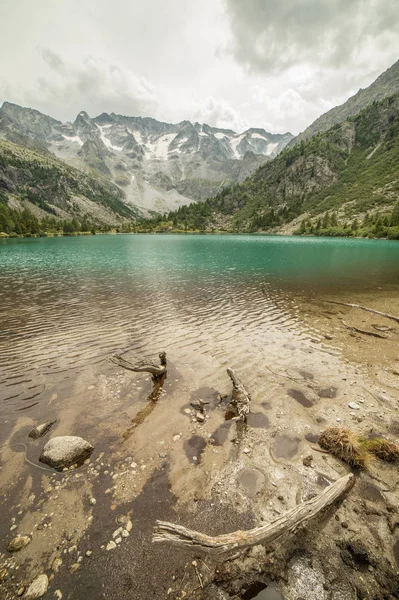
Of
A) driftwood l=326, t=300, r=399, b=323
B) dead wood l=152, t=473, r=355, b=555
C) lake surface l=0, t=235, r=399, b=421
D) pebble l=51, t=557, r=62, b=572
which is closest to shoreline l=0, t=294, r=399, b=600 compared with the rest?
pebble l=51, t=557, r=62, b=572

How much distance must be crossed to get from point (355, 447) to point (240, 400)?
4865mm

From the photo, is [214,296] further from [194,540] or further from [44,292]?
[194,540]

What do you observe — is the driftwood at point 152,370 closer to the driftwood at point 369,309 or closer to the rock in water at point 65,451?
the rock in water at point 65,451

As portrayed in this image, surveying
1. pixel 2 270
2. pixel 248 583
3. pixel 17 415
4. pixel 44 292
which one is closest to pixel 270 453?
pixel 248 583

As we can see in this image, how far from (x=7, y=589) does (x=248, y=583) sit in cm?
539

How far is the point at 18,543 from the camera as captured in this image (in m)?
6.61

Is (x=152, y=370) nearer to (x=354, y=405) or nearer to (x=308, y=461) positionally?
(x=308, y=461)

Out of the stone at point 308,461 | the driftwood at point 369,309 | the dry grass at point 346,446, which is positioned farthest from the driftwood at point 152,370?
the driftwood at point 369,309

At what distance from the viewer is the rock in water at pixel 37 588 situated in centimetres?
560

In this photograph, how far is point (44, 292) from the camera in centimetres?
3438

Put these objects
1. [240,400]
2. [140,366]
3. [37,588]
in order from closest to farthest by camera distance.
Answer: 1. [37,588]
2. [240,400]
3. [140,366]

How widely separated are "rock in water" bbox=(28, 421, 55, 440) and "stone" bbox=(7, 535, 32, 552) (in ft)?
13.6

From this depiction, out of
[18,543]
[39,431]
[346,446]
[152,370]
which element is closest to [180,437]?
[152,370]

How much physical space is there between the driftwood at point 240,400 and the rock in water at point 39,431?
8247mm
